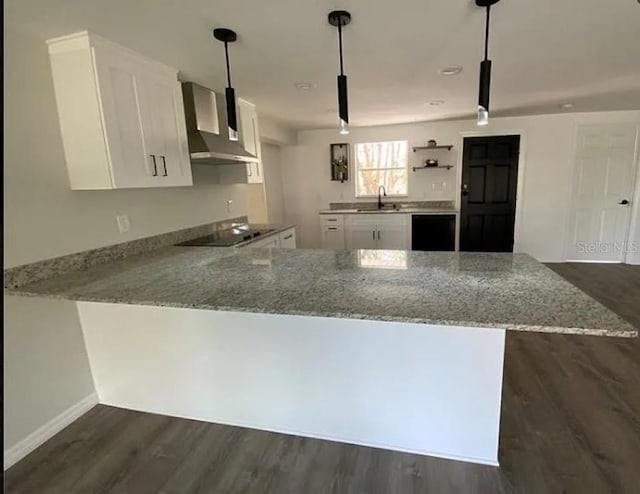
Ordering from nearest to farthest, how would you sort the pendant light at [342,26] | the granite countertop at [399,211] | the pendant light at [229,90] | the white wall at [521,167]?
the pendant light at [342,26], the pendant light at [229,90], the white wall at [521,167], the granite countertop at [399,211]

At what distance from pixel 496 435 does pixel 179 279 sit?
177 cm

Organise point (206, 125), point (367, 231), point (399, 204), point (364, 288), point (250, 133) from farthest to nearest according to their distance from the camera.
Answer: point (399, 204) → point (367, 231) → point (250, 133) → point (206, 125) → point (364, 288)

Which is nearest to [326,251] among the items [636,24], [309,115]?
[636,24]

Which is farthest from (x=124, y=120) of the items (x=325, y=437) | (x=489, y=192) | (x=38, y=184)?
(x=489, y=192)

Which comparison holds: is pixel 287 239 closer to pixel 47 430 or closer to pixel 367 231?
pixel 367 231

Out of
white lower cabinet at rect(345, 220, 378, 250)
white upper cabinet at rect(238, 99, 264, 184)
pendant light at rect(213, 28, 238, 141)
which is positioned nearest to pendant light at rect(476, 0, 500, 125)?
pendant light at rect(213, 28, 238, 141)

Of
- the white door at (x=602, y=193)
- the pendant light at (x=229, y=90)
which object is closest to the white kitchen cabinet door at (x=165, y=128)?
the pendant light at (x=229, y=90)

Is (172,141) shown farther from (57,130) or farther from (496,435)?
(496,435)

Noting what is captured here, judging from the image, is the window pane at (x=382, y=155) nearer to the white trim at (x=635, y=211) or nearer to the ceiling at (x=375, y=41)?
the ceiling at (x=375, y=41)

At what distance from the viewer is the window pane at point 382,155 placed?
220 inches

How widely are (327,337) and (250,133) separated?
2426 millimetres

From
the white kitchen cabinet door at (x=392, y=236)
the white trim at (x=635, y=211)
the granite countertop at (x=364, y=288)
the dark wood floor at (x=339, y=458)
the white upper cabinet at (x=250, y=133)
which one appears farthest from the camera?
the white kitchen cabinet door at (x=392, y=236)

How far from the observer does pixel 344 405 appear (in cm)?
192

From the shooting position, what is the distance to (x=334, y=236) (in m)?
5.56
